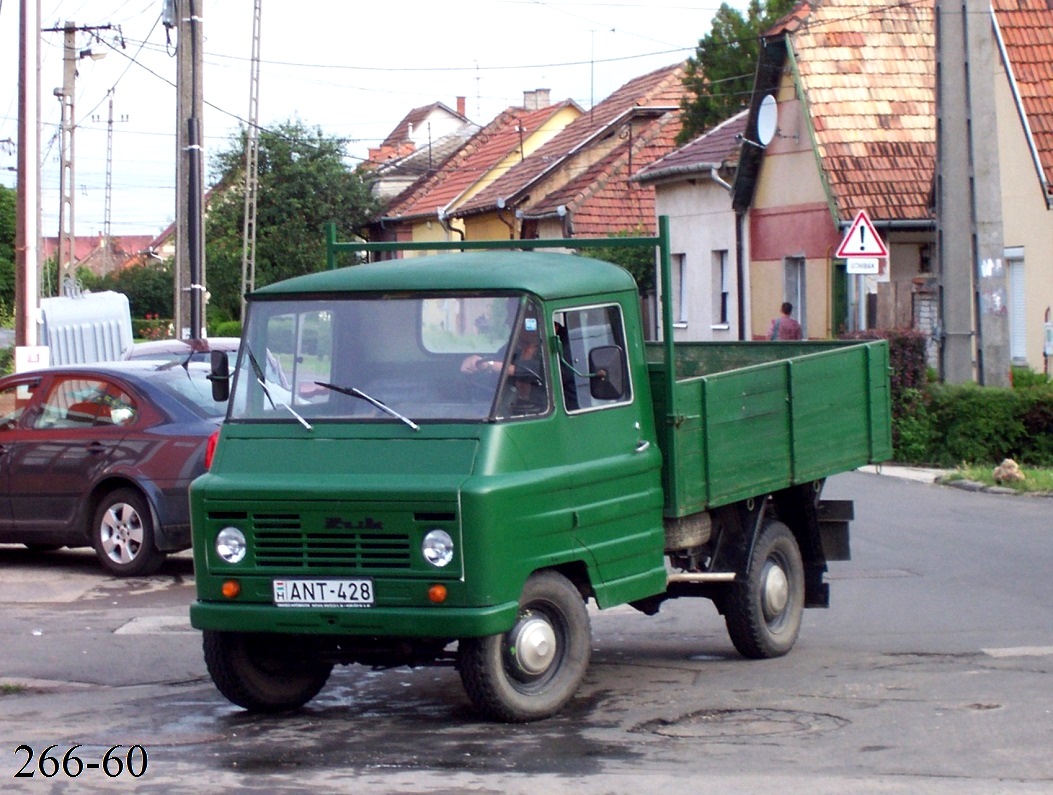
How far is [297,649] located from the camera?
26.0 ft

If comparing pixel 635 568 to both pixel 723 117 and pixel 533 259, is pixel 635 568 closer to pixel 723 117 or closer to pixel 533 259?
pixel 533 259

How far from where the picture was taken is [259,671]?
8.12m

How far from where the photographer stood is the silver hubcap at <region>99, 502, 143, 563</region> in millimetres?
12961

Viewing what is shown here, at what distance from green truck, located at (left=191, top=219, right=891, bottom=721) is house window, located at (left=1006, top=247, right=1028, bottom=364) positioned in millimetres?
20502

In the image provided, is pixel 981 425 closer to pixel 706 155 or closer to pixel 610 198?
pixel 706 155

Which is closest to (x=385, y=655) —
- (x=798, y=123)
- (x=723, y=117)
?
(x=798, y=123)

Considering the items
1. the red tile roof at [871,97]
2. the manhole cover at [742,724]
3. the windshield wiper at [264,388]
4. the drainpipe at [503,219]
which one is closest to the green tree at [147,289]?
the drainpipe at [503,219]

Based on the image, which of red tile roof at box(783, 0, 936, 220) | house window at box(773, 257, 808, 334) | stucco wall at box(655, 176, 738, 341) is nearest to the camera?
red tile roof at box(783, 0, 936, 220)

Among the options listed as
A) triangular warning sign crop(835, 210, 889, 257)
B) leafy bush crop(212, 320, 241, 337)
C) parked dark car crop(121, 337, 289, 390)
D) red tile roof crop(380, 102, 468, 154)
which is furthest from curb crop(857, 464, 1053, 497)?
red tile roof crop(380, 102, 468, 154)

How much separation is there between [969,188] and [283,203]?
41.0 m

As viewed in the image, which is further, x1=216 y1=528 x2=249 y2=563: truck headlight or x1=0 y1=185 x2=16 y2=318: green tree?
x1=0 y1=185 x2=16 y2=318: green tree

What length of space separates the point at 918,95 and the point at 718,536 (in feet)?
81.3

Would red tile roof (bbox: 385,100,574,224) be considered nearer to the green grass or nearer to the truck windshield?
the green grass

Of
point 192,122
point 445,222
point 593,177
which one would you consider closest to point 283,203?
point 445,222
